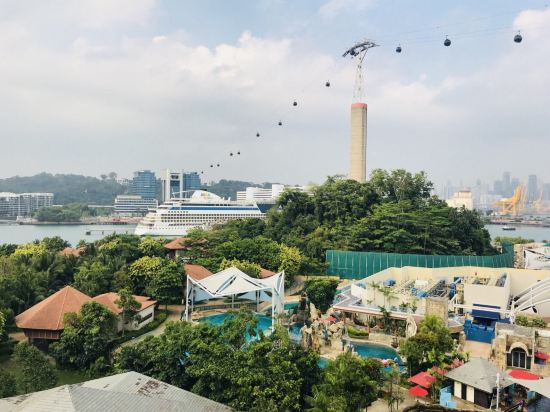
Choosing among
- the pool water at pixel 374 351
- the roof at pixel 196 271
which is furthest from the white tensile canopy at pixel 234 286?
the pool water at pixel 374 351

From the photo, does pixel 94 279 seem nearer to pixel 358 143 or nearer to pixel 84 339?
pixel 84 339

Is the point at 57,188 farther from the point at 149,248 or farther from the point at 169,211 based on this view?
the point at 149,248

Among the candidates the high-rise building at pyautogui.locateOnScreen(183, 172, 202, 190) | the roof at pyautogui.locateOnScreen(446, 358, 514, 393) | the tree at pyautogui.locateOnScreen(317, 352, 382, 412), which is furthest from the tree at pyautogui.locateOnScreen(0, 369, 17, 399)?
the high-rise building at pyautogui.locateOnScreen(183, 172, 202, 190)

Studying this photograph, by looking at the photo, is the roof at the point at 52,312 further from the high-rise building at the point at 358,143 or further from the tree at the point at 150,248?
the high-rise building at the point at 358,143

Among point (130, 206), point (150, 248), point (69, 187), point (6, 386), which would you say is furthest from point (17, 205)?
point (6, 386)

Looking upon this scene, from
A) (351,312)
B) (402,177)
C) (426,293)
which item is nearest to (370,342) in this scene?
(351,312)

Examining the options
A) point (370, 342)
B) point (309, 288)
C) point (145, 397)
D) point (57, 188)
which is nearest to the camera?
point (145, 397)

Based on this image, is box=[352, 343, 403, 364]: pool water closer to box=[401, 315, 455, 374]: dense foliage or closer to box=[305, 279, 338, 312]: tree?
box=[401, 315, 455, 374]: dense foliage
